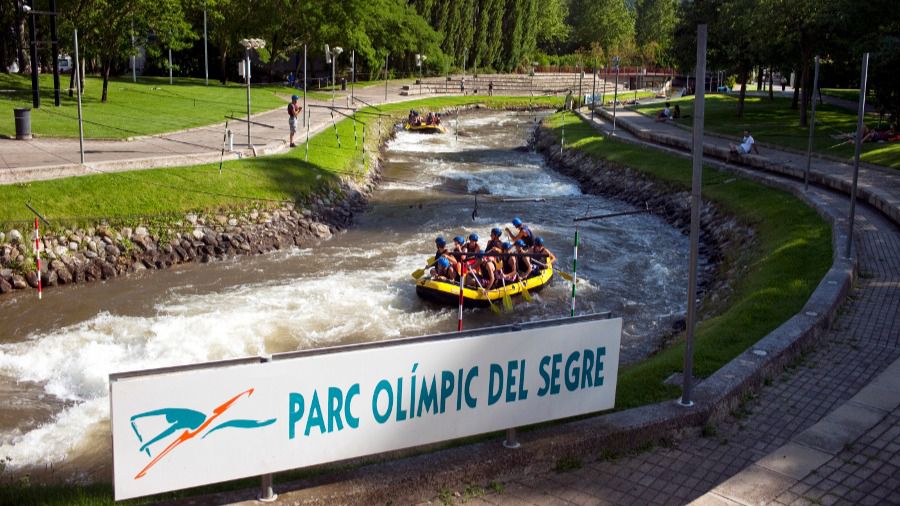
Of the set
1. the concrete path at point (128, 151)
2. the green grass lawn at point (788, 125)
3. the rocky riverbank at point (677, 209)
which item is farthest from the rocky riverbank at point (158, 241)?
the green grass lawn at point (788, 125)

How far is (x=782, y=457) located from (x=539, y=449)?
7.40 ft

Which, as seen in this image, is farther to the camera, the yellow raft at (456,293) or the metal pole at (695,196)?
the yellow raft at (456,293)

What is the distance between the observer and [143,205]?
74.0 feet

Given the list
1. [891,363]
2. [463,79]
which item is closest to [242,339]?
[891,363]

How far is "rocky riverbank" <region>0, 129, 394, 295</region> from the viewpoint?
19.3 m

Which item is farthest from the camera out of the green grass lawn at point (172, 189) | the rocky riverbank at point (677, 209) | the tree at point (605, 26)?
the tree at point (605, 26)

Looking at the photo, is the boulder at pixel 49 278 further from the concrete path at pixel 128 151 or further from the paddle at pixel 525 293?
the paddle at pixel 525 293

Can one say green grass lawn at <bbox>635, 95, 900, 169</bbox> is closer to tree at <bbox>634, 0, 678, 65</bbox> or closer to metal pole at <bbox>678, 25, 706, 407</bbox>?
metal pole at <bbox>678, 25, 706, 407</bbox>

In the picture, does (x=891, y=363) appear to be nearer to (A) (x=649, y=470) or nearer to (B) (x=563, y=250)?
(A) (x=649, y=470)

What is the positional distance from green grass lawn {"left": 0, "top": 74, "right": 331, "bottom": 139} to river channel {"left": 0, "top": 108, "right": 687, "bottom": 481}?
37.1 ft

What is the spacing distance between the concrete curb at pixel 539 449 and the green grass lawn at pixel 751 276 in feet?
2.15

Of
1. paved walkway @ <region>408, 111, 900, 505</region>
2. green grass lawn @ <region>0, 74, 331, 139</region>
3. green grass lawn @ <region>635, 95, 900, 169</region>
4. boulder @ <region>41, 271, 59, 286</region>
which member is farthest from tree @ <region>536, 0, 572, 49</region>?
paved walkway @ <region>408, 111, 900, 505</region>

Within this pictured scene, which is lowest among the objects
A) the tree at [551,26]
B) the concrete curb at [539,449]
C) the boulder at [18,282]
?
the boulder at [18,282]

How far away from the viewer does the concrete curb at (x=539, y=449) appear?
690 centimetres
